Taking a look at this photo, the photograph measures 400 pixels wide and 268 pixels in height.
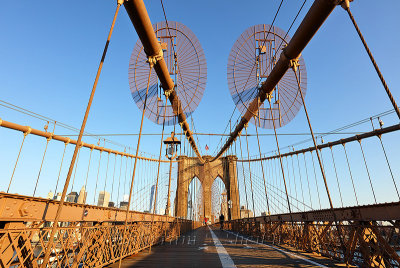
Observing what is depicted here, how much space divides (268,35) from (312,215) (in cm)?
966

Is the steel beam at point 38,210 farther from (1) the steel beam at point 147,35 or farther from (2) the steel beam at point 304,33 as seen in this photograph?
(2) the steel beam at point 304,33

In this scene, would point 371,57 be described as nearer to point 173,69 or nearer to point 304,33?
point 304,33

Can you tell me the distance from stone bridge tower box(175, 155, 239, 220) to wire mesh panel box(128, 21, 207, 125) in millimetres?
29896

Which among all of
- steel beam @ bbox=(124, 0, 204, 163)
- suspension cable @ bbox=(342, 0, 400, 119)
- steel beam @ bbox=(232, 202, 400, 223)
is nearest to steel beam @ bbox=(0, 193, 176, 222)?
steel beam @ bbox=(124, 0, 204, 163)

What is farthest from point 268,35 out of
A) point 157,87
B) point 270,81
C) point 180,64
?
point 157,87

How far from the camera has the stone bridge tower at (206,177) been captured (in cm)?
4153

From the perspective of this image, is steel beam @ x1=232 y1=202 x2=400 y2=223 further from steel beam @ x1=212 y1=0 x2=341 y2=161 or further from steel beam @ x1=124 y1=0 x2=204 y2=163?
steel beam @ x1=124 y1=0 x2=204 y2=163

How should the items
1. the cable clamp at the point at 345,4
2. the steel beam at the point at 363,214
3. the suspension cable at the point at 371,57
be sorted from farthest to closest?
the cable clamp at the point at 345,4 → the steel beam at the point at 363,214 → the suspension cable at the point at 371,57

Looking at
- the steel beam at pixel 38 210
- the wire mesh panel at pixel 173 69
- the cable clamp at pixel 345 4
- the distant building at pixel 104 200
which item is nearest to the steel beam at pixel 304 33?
the cable clamp at pixel 345 4

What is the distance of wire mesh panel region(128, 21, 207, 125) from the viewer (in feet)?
34.1

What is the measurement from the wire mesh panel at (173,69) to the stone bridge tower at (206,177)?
29.9 metres

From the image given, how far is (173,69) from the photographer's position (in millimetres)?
10961

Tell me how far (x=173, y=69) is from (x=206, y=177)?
3793 cm

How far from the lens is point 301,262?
18.1ft
